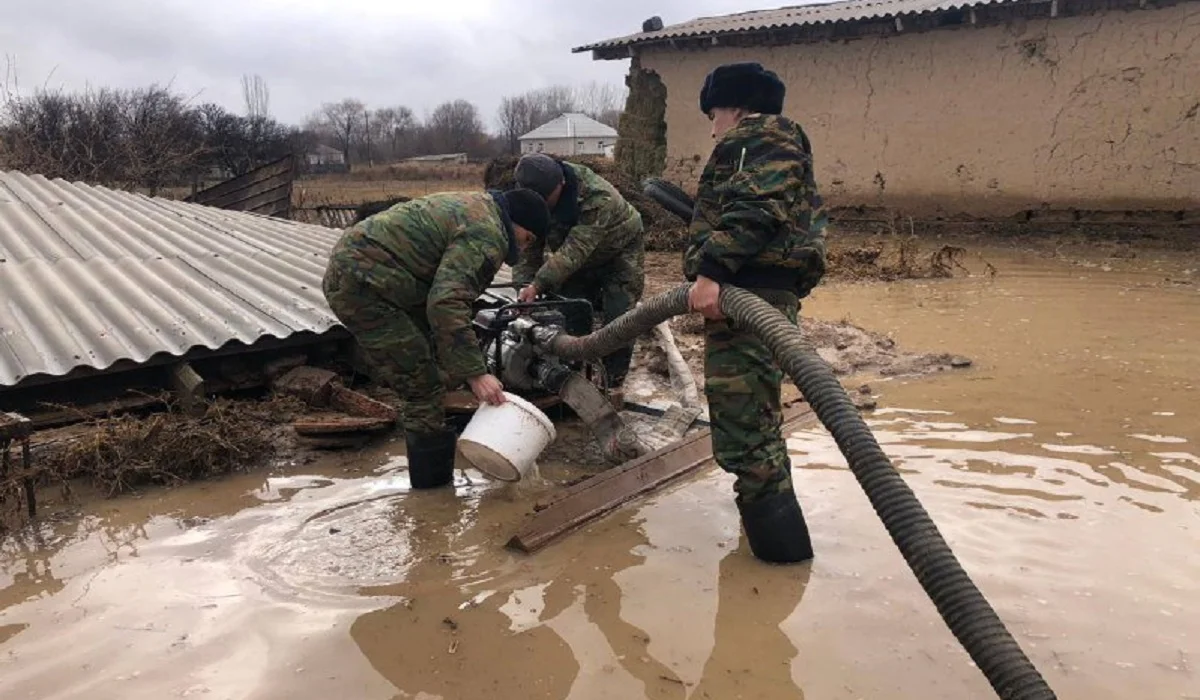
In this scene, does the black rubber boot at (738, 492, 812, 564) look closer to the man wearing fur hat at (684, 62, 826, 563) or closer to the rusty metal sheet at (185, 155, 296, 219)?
the man wearing fur hat at (684, 62, 826, 563)

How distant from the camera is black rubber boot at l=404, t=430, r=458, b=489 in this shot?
4074 millimetres

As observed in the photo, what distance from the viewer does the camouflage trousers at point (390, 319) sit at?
12.4ft

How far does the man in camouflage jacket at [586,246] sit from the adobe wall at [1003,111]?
7873 millimetres

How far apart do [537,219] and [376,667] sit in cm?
206

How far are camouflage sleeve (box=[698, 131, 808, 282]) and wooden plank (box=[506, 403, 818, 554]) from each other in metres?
1.23

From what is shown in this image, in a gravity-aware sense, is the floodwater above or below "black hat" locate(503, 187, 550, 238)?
below

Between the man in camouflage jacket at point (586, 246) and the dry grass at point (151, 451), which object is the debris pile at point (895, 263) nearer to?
the man in camouflage jacket at point (586, 246)

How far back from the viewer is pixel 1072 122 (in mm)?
10789

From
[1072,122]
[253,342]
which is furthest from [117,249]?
[1072,122]

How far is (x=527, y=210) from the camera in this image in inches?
153

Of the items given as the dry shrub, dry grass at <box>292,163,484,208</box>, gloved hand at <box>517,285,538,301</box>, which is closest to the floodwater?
the dry shrub

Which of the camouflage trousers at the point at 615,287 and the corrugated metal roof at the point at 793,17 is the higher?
the corrugated metal roof at the point at 793,17

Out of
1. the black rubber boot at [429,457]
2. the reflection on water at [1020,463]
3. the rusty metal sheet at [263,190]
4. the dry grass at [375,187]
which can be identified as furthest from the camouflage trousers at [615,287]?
the dry grass at [375,187]

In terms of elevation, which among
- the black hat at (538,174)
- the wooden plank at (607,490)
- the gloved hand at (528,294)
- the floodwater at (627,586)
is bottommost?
the floodwater at (627,586)
